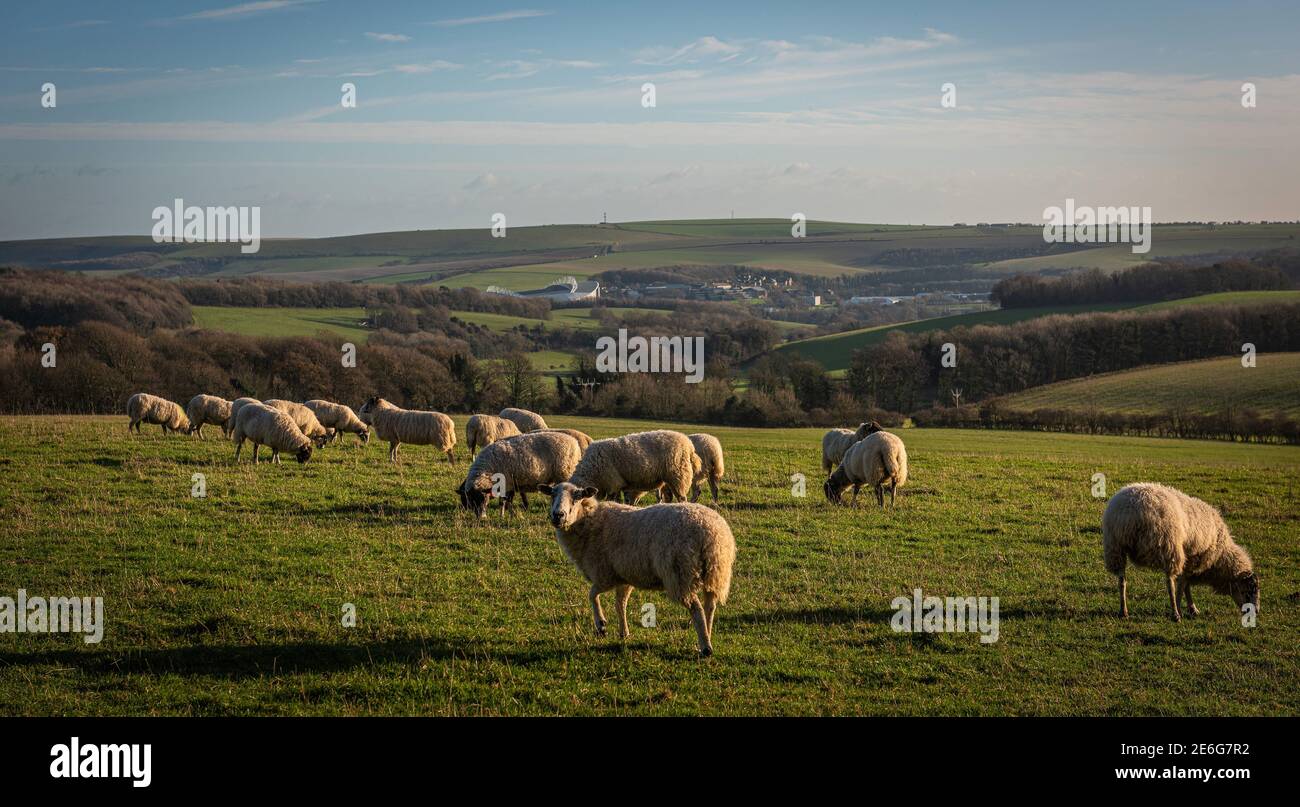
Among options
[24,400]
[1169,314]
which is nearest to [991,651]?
[24,400]

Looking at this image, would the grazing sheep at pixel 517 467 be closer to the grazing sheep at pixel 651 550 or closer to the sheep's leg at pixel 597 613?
the grazing sheep at pixel 651 550

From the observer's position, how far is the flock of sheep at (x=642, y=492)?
1041cm

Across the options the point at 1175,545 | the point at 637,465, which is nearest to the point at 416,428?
the point at 637,465

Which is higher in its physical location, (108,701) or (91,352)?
(91,352)

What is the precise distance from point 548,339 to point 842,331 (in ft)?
122

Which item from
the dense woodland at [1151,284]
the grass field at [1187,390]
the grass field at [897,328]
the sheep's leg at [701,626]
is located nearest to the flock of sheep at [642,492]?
the sheep's leg at [701,626]

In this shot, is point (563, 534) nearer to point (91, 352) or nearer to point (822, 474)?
point (822, 474)

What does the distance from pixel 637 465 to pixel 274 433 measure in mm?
10584

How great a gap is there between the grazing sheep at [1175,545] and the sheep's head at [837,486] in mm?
8616

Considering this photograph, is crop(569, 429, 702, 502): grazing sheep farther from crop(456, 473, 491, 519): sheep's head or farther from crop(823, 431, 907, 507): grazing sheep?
crop(823, 431, 907, 507): grazing sheep

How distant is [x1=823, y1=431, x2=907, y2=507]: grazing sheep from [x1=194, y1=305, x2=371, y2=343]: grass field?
71886 mm

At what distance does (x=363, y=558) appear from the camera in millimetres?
14453
